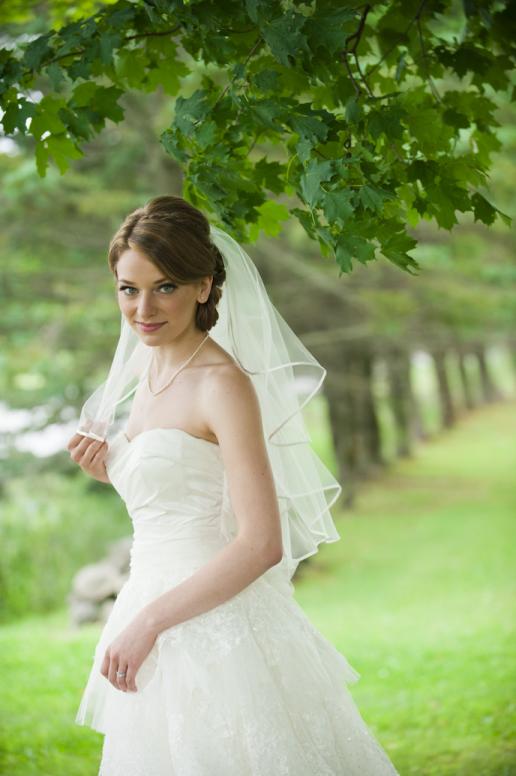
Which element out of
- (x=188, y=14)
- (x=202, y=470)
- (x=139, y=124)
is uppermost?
(x=139, y=124)

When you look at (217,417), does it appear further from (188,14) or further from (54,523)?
(54,523)

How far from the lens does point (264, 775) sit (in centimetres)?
289

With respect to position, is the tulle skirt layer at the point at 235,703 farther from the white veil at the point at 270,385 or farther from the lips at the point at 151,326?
the lips at the point at 151,326

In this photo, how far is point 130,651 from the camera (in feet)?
9.63

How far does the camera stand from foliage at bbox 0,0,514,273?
312 centimetres

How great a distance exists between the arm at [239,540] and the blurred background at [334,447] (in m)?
4.48

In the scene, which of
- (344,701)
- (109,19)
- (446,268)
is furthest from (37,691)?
(446,268)

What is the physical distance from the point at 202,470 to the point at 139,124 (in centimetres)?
996

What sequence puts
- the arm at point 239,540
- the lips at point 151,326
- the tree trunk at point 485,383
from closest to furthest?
the arm at point 239,540
the lips at point 151,326
the tree trunk at point 485,383

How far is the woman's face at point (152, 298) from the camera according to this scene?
3.12m

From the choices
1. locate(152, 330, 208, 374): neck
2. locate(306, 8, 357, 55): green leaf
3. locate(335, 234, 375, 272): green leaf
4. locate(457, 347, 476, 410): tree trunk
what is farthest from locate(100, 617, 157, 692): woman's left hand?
locate(457, 347, 476, 410): tree trunk

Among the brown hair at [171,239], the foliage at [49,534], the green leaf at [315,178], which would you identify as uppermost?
the green leaf at [315,178]

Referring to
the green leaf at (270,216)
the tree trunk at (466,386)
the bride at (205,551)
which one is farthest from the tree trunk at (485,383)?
the bride at (205,551)

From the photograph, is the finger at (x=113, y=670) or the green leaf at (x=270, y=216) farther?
the green leaf at (x=270, y=216)
